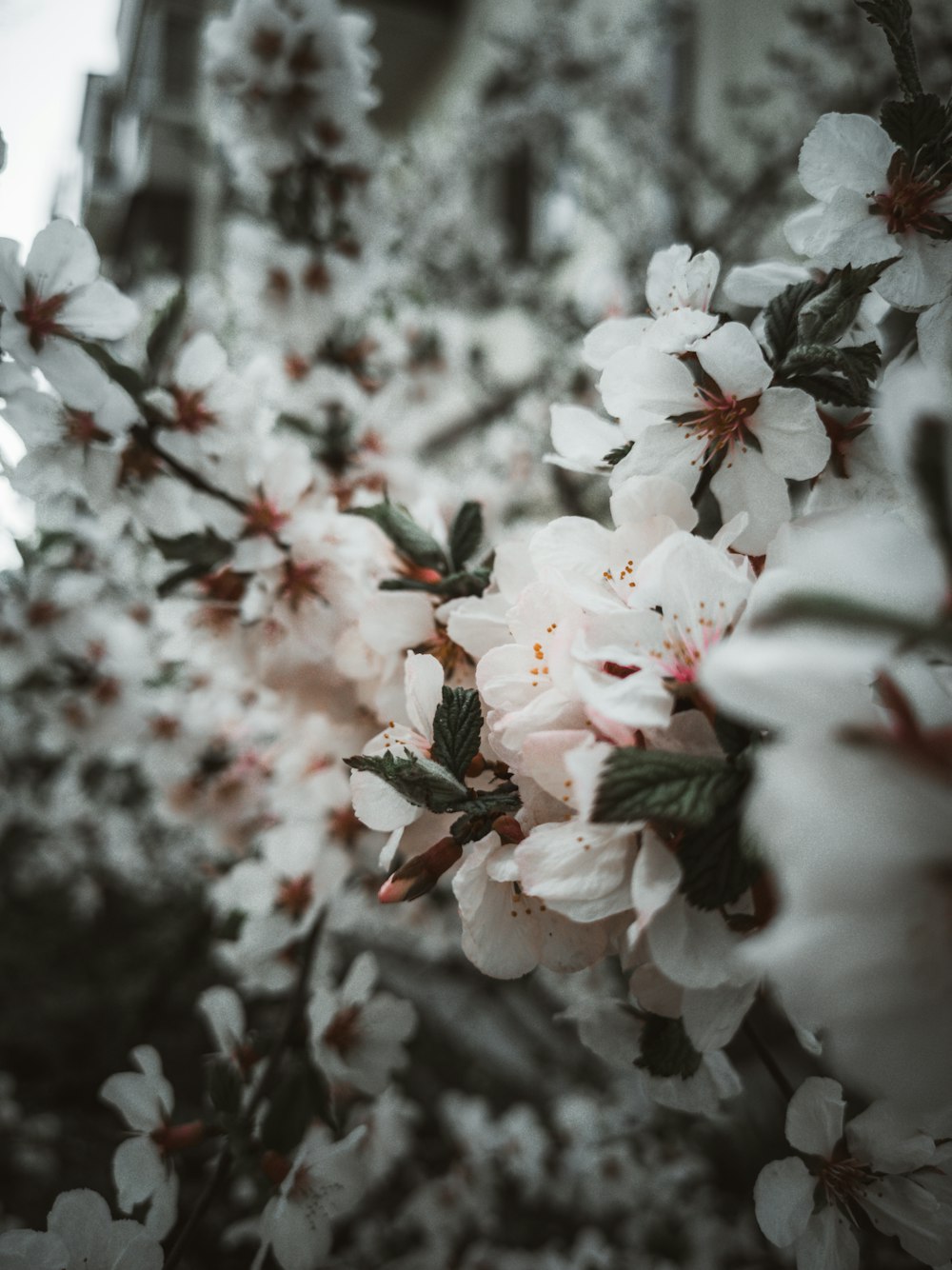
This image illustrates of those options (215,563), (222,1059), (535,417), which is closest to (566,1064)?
(535,417)

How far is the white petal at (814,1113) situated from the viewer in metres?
0.50

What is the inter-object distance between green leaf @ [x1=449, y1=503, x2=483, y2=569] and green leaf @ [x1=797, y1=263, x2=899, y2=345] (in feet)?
0.93

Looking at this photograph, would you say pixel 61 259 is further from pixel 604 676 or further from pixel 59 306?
pixel 604 676

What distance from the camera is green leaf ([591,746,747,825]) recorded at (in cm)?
34

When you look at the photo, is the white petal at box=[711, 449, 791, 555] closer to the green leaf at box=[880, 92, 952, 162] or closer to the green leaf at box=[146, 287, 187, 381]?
the green leaf at box=[880, 92, 952, 162]

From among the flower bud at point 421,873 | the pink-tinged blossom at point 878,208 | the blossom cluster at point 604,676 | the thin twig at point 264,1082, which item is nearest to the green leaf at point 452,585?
the blossom cluster at point 604,676

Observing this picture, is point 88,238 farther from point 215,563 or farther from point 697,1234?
point 697,1234

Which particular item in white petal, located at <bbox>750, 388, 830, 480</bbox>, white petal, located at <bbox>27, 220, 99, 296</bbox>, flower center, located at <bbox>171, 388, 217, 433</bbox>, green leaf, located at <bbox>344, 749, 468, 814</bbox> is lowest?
green leaf, located at <bbox>344, 749, 468, 814</bbox>

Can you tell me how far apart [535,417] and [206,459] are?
1.61 meters

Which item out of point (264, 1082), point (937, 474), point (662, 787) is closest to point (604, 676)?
point (662, 787)

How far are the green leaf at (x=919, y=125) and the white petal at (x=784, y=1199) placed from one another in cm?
63

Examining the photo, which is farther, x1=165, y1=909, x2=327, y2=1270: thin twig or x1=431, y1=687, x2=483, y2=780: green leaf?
x1=165, y1=909, x2=327, y2=1270: thin twig

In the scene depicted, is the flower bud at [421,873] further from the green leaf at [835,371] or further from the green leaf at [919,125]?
the green leaf at [919,125]

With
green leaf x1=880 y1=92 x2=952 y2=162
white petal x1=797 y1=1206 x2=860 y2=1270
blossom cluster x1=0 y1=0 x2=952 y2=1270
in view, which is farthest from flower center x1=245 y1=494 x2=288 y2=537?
white petal x1=797 y1=1206 x2=860 y2=1270
